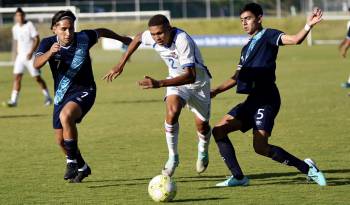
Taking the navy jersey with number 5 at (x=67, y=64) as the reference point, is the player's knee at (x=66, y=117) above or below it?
below

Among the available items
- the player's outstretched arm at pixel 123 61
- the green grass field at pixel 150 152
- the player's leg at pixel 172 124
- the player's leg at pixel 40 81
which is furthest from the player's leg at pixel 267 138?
the player's leg at pixel 40 81

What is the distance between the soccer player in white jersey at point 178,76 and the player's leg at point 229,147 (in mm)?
575

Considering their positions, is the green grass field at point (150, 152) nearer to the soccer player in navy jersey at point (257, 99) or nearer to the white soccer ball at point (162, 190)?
the white soccer ball at point (162, 190)

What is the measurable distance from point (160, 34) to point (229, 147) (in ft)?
5.23

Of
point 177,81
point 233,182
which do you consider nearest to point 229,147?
point 233,182

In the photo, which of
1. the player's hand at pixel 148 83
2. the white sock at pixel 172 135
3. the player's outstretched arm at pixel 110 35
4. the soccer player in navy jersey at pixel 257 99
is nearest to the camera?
the player's hand at pixel 148 83

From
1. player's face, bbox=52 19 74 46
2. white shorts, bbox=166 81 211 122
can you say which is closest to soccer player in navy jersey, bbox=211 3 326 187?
white shorts, bbox=166 81 211 122

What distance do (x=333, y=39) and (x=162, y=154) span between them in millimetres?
46767

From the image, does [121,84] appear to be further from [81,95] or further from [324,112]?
[81,95]

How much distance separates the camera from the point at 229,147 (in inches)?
400

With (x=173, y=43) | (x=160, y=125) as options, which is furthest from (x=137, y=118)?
(x=173, y=43)

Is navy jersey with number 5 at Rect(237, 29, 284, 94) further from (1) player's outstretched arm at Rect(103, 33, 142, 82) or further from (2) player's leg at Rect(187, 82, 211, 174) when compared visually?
(1) player's outstretched arm at Rect(103, 33, 142, 82)

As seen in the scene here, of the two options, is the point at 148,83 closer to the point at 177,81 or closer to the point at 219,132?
the point at 177,81

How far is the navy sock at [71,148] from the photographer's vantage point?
10484 millimetres
